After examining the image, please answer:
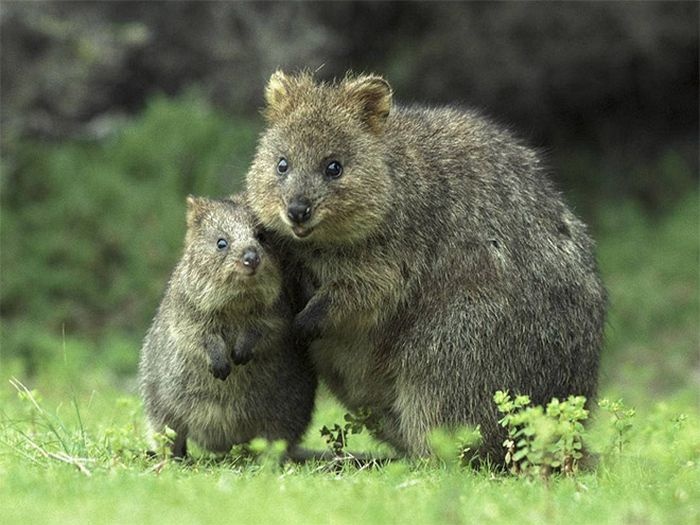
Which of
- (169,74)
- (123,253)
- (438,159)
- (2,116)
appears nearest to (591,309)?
(438,159)

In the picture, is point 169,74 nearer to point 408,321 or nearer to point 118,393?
point 118,393

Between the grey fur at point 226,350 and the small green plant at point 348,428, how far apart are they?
0.24 m

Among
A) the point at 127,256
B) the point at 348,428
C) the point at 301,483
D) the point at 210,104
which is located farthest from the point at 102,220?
the point at 301,483

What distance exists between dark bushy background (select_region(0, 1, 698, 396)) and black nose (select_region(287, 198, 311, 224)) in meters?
7.15

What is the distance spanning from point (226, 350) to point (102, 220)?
8.49 meters

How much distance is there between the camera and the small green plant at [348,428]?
29.5 feet

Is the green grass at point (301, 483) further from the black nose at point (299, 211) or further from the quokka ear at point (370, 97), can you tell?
the quokka ear at point (370, 97)

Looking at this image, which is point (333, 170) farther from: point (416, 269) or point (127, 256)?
point (127, 256)

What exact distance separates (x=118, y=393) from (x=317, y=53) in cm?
656

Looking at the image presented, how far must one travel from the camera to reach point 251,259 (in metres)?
8.50

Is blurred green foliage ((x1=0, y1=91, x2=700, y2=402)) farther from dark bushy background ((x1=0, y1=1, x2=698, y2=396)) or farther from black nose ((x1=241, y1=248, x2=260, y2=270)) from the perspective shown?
black nose ((x1=241, y1=248, x2=260, y2=270))

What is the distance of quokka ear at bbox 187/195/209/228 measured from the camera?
9.12m

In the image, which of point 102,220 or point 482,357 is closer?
point 482,357

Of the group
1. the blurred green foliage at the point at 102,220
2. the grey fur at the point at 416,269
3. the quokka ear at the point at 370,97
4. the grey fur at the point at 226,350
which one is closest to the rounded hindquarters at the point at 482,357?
the grey fur at the point at 416,269
